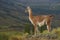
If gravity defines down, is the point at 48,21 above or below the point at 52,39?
above

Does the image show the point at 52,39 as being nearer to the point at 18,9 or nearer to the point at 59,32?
the point at 59,32

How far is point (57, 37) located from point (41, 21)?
129 cm

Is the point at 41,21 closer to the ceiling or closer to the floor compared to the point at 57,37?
closer to the ceiling

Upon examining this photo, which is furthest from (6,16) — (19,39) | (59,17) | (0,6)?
(19,39)

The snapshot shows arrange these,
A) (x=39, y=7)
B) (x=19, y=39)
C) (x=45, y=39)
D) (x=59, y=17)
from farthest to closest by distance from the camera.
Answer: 1. (x=39, y=7)
2. (x=59, y=17)
3. (x=19, y=39)
4. (x=45, y=39)

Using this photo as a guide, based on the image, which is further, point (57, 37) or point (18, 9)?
point (18, 9)

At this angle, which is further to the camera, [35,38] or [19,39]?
[19,39]

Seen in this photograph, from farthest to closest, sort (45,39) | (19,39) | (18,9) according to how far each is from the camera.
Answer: (18,9) < (19,39) < (45,39)

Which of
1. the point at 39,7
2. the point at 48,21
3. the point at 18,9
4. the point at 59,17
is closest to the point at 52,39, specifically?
the point at 48,21

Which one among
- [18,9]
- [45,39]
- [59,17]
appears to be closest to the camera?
[45,39]

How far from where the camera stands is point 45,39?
8906 millimetres

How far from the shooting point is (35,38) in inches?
359

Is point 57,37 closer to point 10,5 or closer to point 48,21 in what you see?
point 48,21

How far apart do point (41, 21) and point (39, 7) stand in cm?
8091
